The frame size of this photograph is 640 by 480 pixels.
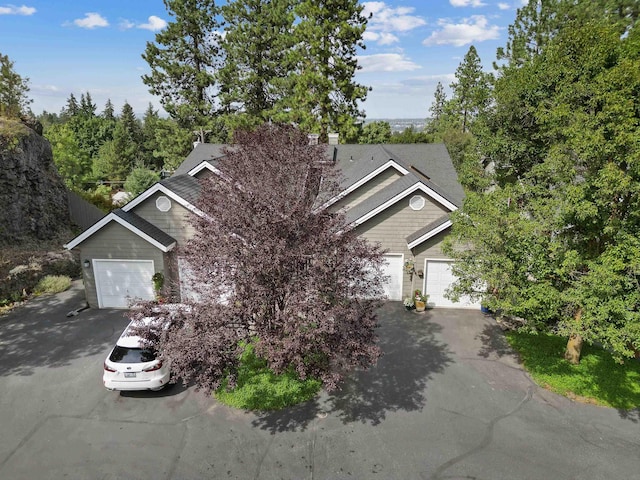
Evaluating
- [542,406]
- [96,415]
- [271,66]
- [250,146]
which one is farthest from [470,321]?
[271,66]

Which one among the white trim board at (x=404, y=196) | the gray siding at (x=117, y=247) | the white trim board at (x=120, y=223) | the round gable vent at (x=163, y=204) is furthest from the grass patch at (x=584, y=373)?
the round gable vent at (x=163, y=204)

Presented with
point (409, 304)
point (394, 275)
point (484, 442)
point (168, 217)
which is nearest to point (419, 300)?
point (409, 304)

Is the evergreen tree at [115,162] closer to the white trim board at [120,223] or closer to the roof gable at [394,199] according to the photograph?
the white trim board at [120,223]

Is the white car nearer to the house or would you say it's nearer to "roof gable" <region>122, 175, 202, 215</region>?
the house

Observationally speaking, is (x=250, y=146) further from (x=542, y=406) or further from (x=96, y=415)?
(x=542, y=406)

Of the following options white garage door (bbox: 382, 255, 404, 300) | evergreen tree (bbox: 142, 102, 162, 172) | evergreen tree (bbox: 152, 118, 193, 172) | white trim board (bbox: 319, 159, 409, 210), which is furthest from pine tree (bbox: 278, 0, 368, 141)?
evergreen tree (bbox: 142, 102, 162, 172)

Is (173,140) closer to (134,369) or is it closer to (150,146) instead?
(150,146)
